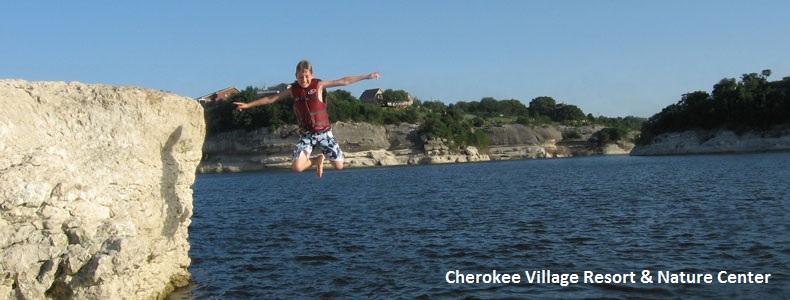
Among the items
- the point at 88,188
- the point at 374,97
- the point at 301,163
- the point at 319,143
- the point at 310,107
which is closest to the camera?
the point at 88,188

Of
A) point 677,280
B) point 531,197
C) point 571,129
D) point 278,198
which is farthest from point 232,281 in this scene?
point 571,129

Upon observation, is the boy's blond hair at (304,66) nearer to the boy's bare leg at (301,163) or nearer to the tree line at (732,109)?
the boy's bare leg at (301,163)

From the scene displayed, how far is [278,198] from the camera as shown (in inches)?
1521

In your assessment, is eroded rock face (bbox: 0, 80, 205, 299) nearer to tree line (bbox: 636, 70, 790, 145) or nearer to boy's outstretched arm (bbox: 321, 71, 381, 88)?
boy's outstretched arm (bbox: 321, 71, 381, 88)

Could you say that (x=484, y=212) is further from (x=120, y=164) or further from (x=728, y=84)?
(x=728, y=84)

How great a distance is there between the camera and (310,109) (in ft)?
35.2

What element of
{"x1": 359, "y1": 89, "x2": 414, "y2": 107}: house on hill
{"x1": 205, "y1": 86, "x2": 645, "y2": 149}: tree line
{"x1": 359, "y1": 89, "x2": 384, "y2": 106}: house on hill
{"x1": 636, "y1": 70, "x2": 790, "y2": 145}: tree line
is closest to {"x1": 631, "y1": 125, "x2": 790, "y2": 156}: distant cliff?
{"x1": 636, "y1": 70, "x2": 790, "y2": 145}: tree line

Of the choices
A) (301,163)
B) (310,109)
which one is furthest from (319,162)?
(310,109)

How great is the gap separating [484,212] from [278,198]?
17020 millimetres

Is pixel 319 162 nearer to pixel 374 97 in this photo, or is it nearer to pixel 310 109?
pixel 310 109

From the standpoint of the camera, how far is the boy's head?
1034 cm

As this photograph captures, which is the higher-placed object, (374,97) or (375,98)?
(374,97)

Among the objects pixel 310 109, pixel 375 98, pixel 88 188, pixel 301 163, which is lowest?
pixel 88 188

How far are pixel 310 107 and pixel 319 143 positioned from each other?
1049 millimetres
